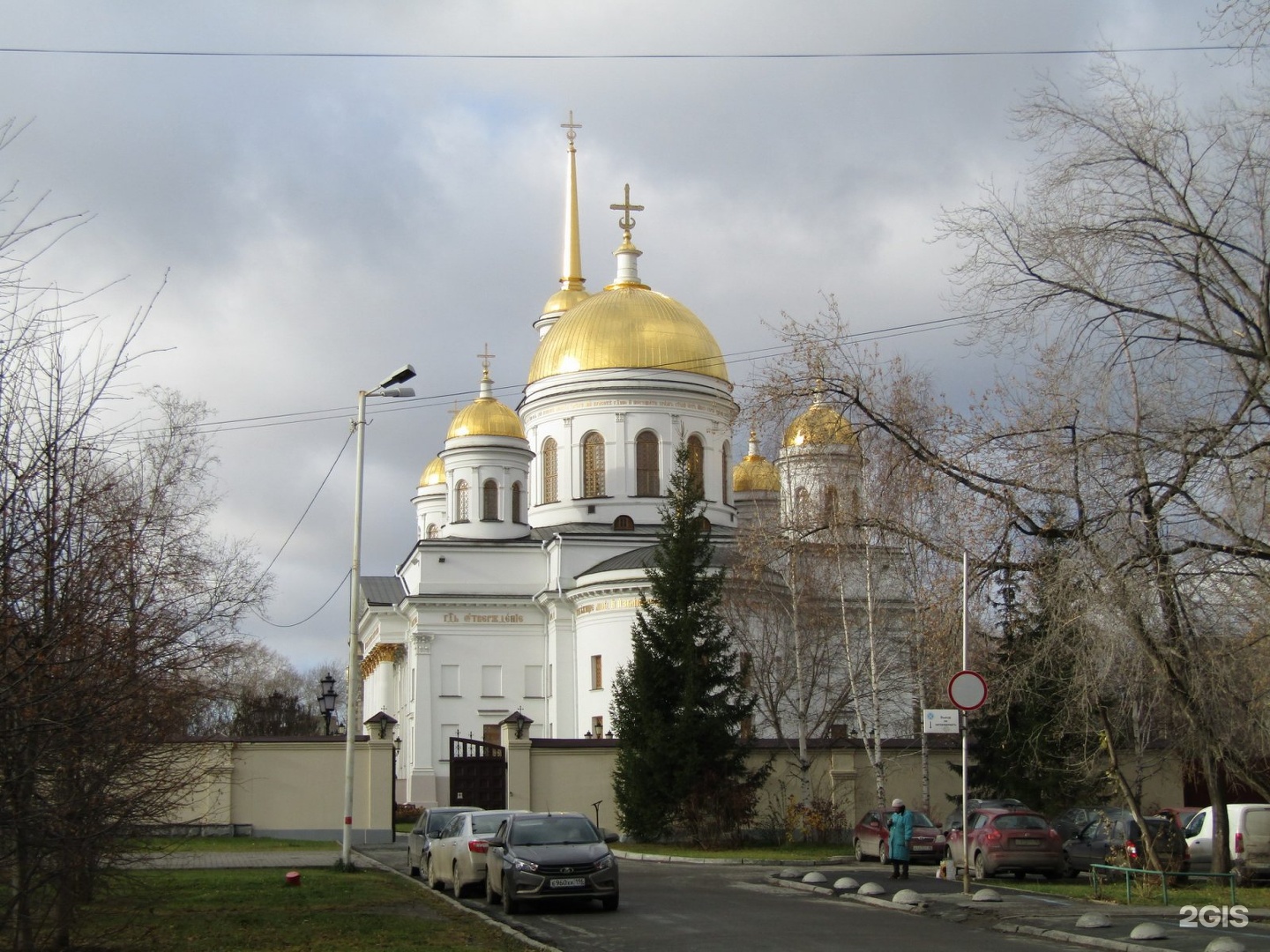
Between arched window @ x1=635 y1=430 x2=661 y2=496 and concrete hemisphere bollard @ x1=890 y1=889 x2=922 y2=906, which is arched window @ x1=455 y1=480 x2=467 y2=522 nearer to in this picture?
arched window @ x1=635 y1=430 x2=661 y2=496

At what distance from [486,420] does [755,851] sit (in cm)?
2933

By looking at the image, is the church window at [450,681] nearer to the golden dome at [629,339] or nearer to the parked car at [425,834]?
the golden dome at [629,339]

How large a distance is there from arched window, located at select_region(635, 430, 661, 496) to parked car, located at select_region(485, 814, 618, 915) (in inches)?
1402

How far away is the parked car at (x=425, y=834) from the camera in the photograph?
24.1m

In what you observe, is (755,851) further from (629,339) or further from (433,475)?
(433,475)

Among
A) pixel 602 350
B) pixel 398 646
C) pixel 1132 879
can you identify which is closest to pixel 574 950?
pixel 1132 879

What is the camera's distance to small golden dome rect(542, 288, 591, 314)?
224 feet

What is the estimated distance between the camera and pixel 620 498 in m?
55.2

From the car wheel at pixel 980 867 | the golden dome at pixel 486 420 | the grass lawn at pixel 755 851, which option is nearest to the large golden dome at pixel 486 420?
the golden dome at pixel 486 420

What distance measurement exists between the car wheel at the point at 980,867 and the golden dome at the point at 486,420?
117ft

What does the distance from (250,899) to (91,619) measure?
26.0ft

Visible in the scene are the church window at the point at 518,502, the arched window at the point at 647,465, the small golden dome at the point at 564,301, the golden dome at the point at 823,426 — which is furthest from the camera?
the small golden dome at the point at 564,301

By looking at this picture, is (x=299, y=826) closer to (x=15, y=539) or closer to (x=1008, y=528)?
(x=1008, y=528)

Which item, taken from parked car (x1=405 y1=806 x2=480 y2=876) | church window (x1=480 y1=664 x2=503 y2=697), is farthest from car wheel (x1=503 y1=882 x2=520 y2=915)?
church window (x1=480 y1=664 x2=503 y2=697)
